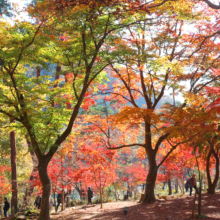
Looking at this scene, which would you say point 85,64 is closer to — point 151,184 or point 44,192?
point 44,192

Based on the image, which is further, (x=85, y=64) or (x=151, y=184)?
(x=151, y=184)

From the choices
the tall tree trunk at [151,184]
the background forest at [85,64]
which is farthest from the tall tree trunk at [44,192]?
the tall tree trunk at [151,184]

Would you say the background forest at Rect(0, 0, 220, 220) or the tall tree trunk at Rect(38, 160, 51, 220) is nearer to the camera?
the background forest at Rect(0, 0, 220, 220)

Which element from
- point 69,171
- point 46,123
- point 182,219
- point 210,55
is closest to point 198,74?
point 210,55

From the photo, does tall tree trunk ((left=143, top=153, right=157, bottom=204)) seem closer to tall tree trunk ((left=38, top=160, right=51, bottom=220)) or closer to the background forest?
the background forest

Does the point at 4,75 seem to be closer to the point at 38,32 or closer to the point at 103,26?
the point at 38,32

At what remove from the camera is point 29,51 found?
7215 millimetres

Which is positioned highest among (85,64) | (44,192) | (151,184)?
(85,64)

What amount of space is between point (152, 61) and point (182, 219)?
205 inches

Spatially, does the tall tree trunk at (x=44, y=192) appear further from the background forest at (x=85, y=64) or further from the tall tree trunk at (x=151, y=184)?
the tall tree trunk at (x=151, y=184)

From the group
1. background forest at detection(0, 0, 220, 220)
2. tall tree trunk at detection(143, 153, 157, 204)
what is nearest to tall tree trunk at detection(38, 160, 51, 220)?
background forest at detection(0, 0, 220, 220)

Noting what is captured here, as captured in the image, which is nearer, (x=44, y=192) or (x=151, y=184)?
(x=44, y=192)

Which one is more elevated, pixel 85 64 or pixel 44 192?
pixel 85 64

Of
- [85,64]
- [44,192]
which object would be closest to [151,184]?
[44,192]
